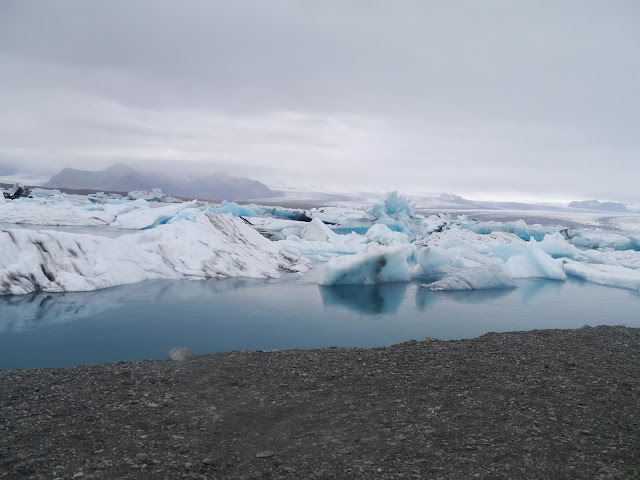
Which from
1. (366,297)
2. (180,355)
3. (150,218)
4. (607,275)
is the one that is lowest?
Answer: (366,297)

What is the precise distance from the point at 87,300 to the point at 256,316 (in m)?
3.64

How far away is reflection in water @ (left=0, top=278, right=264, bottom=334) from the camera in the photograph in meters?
7.62

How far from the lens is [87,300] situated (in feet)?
29.8

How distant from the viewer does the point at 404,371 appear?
16.0ft

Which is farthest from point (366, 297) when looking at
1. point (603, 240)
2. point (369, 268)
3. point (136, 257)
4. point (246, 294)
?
point (603, 240)

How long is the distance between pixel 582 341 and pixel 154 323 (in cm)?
682

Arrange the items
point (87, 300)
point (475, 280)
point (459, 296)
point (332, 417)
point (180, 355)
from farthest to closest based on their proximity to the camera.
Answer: point (475, 280) < point (459, 296) < point (87, 300) < point (180, 355) < point (332, 417)

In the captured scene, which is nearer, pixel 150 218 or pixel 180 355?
pixel 180 355

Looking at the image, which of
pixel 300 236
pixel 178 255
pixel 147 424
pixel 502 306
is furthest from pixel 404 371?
pixel 300 236

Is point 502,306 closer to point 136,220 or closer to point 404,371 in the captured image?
point 404,371

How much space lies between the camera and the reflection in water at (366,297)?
9914 mm

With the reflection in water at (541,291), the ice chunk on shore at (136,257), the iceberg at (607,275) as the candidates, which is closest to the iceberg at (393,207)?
the iceberg at (607,275)

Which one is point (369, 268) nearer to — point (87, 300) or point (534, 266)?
point (534, 266)

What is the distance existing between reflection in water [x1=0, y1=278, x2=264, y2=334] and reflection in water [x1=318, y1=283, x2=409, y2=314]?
2374mm
